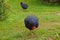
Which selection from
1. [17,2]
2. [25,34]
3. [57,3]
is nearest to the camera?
[25,34]

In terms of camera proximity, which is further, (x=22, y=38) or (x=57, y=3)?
(x=57, y=3)

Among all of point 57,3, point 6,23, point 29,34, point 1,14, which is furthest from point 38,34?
point 57,3

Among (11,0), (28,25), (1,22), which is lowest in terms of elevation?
(11,0)

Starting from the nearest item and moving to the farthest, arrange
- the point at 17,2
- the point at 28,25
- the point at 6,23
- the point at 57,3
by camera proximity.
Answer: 1. the point at 28,25
2. the point at 6,23
3. the point at 57,3
4. the point at 17,2

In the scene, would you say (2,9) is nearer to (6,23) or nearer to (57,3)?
(6,23)

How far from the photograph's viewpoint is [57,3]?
25.3 metres

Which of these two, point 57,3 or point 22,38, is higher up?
point 22,38

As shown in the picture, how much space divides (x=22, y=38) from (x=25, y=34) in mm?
542

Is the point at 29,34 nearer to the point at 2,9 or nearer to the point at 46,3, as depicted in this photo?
the point at 2,9

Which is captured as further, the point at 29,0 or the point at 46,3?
the point at 29,0

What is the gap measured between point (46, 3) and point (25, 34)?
1644 cm

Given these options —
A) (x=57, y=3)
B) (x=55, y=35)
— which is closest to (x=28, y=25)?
(x=55, y=35)

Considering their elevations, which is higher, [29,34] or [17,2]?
[29,34]

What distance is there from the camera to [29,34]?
985cm
